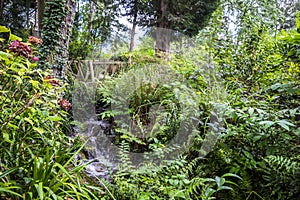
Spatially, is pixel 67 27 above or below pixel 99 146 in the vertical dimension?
above

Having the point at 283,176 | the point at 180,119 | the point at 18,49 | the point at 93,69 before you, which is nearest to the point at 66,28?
the point at 93,69

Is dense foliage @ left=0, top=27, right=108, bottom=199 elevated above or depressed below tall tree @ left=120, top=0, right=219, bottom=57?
below

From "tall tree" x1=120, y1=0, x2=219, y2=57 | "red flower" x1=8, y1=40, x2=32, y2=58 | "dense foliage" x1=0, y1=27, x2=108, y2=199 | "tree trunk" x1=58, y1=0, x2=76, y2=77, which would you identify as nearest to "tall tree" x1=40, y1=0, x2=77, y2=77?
"tree trunk" x1=58, y1=0, x2=76, y2=77

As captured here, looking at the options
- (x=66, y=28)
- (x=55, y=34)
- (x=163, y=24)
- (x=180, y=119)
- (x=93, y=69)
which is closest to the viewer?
(x=180, y=119)

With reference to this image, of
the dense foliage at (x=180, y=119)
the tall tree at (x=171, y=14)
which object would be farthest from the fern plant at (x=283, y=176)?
the tall tree at (x=171, y=14)

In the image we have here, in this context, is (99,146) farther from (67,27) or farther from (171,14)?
(171,14)

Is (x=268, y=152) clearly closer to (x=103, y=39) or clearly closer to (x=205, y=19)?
(x=103, y=39)

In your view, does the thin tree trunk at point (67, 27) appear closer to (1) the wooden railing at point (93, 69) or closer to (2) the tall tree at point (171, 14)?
(1) the wooden railing at point (93, 69)

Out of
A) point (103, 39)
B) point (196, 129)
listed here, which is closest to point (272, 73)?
point (196, 129)

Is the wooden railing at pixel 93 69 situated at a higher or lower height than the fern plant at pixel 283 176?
higher

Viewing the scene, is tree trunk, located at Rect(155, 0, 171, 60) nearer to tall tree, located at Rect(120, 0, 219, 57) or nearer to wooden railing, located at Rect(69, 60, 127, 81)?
tall tree, located at Rect(120, 0, 219, 57)

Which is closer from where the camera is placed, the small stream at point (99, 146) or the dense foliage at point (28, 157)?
the dense foliage at point (28, 157)

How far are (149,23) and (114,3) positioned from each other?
1811mm

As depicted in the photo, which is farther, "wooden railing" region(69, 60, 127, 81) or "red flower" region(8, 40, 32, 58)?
"wooden railing" region(69, 60, 127, 81)
